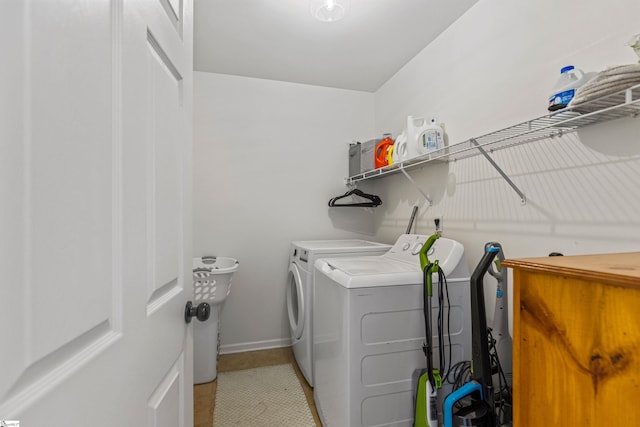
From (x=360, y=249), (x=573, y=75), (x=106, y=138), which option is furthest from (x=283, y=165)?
(x=106, y=138)

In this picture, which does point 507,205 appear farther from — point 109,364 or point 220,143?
point 220,143

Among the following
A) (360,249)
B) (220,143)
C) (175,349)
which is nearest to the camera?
(175,349)

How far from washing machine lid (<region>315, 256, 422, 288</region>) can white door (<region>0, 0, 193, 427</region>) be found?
86 centimetres

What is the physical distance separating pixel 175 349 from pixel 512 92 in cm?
194

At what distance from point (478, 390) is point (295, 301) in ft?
5.36

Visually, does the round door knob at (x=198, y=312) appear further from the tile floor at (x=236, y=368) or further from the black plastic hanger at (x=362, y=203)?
the black plastic hanger at (x=362, y=203)

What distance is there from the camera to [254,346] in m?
2.80

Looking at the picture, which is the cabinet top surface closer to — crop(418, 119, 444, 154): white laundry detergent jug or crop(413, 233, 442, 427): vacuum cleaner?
crop(413, 233, 442, 427): vacuum cleaner

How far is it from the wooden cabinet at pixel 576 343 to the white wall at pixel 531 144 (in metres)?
0.69

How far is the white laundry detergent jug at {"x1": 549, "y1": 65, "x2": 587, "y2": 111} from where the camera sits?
115cm

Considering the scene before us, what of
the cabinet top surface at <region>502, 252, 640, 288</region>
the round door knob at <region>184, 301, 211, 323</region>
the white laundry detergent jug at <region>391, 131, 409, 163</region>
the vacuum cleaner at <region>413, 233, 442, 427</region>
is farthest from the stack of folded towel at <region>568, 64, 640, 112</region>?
the round door knob at <region>184, 301, 211, 323</region>

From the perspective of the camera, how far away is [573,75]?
1.20m

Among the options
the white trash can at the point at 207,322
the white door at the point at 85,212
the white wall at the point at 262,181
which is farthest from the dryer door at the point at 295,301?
the white door at the point at 85,212

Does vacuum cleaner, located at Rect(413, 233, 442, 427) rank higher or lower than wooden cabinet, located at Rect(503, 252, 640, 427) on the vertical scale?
lower
